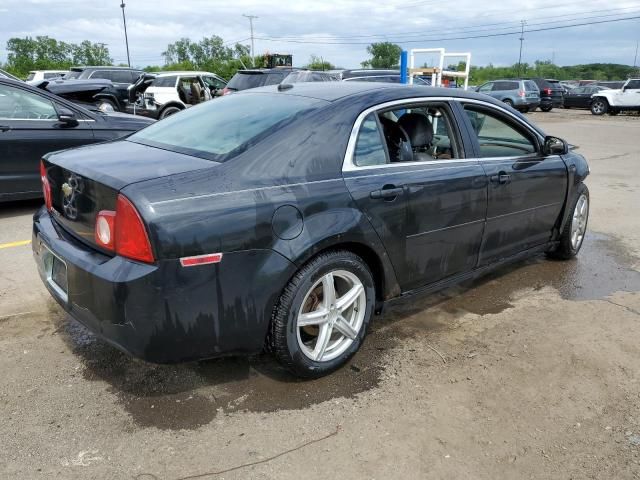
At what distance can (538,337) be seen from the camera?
12.1 ft

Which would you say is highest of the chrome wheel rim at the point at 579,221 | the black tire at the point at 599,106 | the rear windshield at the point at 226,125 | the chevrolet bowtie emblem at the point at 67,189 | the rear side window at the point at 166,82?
the rear windshield at the point at 226,125

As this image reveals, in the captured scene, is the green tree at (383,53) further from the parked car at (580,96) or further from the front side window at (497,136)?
the front side window at (497,136)

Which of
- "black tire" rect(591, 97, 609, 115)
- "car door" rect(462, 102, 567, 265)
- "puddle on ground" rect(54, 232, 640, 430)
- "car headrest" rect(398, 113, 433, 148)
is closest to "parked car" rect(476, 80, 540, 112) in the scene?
"black tire" rect(591, 97, 609, 115)

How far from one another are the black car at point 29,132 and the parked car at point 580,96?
3040 cm

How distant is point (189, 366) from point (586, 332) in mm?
2583

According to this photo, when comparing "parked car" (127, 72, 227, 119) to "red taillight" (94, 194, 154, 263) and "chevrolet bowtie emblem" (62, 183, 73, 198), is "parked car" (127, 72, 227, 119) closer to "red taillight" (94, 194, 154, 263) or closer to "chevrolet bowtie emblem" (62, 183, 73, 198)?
"chevrolet bowtie emblem" (62, 183, 73, 198)

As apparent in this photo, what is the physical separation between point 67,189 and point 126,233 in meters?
0.68

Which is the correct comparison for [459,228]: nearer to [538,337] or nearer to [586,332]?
[538,337]

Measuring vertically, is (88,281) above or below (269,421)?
above

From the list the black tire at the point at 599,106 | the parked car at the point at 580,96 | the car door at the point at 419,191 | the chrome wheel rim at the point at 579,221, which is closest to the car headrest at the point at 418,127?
the car door at the point at 419,191

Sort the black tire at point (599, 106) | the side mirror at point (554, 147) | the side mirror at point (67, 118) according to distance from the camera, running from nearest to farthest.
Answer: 1. the side mirror at point (554, 147)
2. the side mirror at point (67, 118)
3. the black tire at point (599, 106)

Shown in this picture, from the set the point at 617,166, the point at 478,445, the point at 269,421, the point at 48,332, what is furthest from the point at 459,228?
the point at 617,166

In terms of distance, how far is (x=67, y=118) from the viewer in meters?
6.32

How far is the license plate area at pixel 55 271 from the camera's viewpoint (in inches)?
112
